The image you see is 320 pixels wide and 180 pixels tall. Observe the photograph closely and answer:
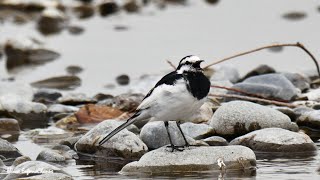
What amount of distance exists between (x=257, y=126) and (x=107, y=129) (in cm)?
169

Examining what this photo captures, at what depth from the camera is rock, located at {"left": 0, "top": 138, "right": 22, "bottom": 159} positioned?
1061 cm

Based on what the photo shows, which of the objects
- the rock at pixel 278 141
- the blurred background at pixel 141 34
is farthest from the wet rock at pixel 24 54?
the rock at pixel 278 141

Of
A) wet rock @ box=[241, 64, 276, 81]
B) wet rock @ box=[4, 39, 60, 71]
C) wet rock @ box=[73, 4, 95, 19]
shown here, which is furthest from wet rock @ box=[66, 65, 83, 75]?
wet rock @ box=[73, 4, 95, 19]

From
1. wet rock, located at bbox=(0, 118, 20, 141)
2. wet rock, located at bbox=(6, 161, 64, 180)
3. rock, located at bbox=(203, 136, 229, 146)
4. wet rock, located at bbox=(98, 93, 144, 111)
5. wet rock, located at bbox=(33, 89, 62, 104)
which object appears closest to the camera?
wet rock, located at bbox=(6, 161, 64, 180)

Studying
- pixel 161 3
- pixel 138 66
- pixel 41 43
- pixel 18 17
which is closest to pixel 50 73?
pixel 138 66

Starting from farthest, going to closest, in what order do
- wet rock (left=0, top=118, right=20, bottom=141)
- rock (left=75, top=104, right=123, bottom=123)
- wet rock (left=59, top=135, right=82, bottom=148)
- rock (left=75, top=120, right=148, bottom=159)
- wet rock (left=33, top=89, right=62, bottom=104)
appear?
wet rock (left=33, top=89, right=62, bottom=104) < rock (left=75, top=104, right=123, bottom=123) < wet rock (left=0, top=118, right=20, bottom=141) < wet rock (left=59, top=135, right=82, bottom=148) < rock (left=75, top=120, right=148, bottom=159)

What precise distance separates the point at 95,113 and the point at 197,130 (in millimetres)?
2420

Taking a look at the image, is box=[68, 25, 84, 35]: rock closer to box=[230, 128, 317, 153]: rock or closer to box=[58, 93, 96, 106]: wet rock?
box=[58, 93, 96, 106]: wet rock

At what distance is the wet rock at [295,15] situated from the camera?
22.6 meters

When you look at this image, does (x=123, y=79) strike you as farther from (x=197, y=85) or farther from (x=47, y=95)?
(x=197, y=85)

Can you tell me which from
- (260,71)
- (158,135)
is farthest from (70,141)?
(260,71)

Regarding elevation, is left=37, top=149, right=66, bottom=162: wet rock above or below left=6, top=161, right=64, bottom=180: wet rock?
above

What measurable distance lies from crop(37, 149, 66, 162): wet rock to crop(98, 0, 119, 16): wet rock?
15427mm

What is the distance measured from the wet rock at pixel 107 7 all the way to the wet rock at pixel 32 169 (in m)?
16.5
